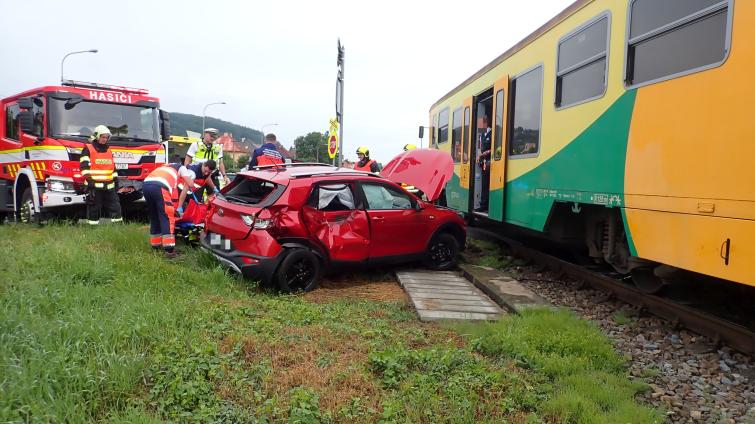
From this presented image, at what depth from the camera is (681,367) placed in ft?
13.3

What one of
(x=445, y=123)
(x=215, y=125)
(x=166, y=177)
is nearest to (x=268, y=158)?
(x=166, y=177)

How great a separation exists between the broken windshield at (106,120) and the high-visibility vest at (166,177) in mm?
3283

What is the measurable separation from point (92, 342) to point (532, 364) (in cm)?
311

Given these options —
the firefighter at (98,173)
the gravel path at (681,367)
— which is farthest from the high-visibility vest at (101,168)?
the gravel path at (681,367)

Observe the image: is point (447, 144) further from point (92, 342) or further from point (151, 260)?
point (92, 342)

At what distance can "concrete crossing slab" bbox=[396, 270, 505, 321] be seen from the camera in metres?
5.17

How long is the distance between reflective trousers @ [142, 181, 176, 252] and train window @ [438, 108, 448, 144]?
284 inches

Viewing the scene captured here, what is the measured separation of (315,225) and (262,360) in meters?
2.60

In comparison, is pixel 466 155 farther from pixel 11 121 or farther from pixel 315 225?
pixel 11 121

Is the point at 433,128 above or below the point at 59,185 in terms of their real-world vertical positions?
above

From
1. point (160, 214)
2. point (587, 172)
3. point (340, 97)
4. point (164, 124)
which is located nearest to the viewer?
point (587, 172)

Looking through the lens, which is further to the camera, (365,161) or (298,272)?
(365,161)

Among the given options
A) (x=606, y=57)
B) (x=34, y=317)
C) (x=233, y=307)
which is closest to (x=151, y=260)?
(x=233, y=307)

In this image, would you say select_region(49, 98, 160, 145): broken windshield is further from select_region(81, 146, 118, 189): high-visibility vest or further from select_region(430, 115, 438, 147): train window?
select_region(430, 115, 438, 147): train window
